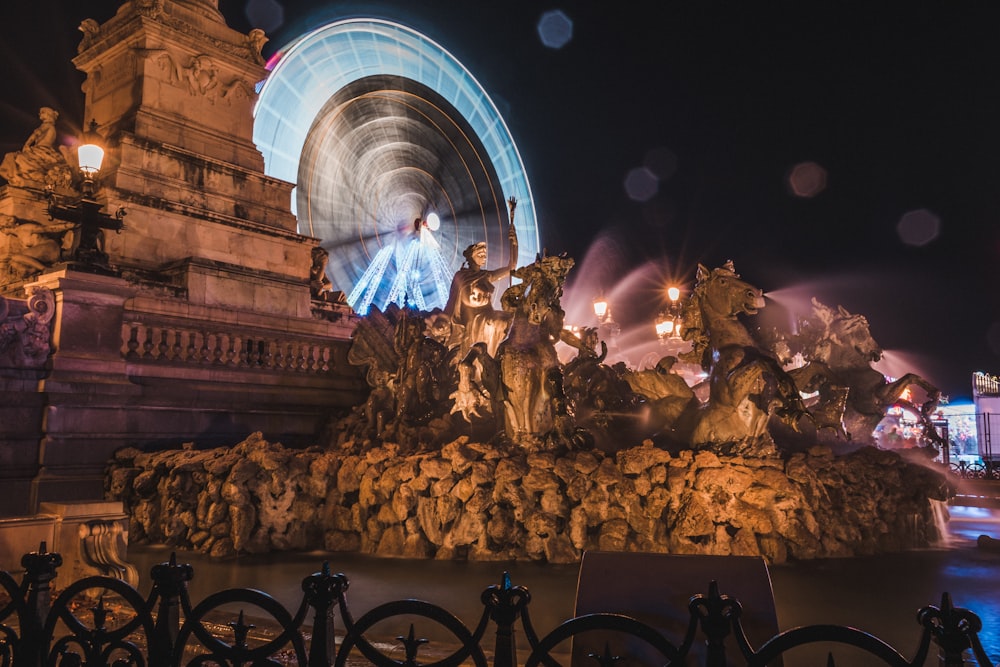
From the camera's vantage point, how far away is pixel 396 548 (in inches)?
350

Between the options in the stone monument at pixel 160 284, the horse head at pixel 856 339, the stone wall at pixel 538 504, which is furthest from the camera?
the horse head at pixel 856 339

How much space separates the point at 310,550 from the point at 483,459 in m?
2.50

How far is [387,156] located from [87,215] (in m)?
29.8

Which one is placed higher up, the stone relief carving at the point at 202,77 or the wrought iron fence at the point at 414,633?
the stone relief carving at the point at 202,77

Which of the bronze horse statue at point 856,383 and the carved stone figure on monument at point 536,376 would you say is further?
the bronze horse statue at point 856,383

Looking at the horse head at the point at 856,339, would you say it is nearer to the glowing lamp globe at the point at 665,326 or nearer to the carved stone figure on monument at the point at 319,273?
the glowing lamp globe at the point at 665,326

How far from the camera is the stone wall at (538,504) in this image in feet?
27.1

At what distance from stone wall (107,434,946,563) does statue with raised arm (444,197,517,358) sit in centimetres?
339

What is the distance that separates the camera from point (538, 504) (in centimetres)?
850

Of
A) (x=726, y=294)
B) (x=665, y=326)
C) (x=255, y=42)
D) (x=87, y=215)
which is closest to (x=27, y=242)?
(x=87, y=215)

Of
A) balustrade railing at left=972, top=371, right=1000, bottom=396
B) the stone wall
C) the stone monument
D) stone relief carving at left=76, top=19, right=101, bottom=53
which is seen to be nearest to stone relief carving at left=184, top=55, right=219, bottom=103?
the stone monument

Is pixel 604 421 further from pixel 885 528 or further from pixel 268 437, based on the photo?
pixel 268 437

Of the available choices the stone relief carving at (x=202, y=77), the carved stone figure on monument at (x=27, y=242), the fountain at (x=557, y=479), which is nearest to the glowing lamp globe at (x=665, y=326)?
the fountain at (x=557, y=479)

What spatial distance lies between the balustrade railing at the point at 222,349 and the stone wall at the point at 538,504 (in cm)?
255
